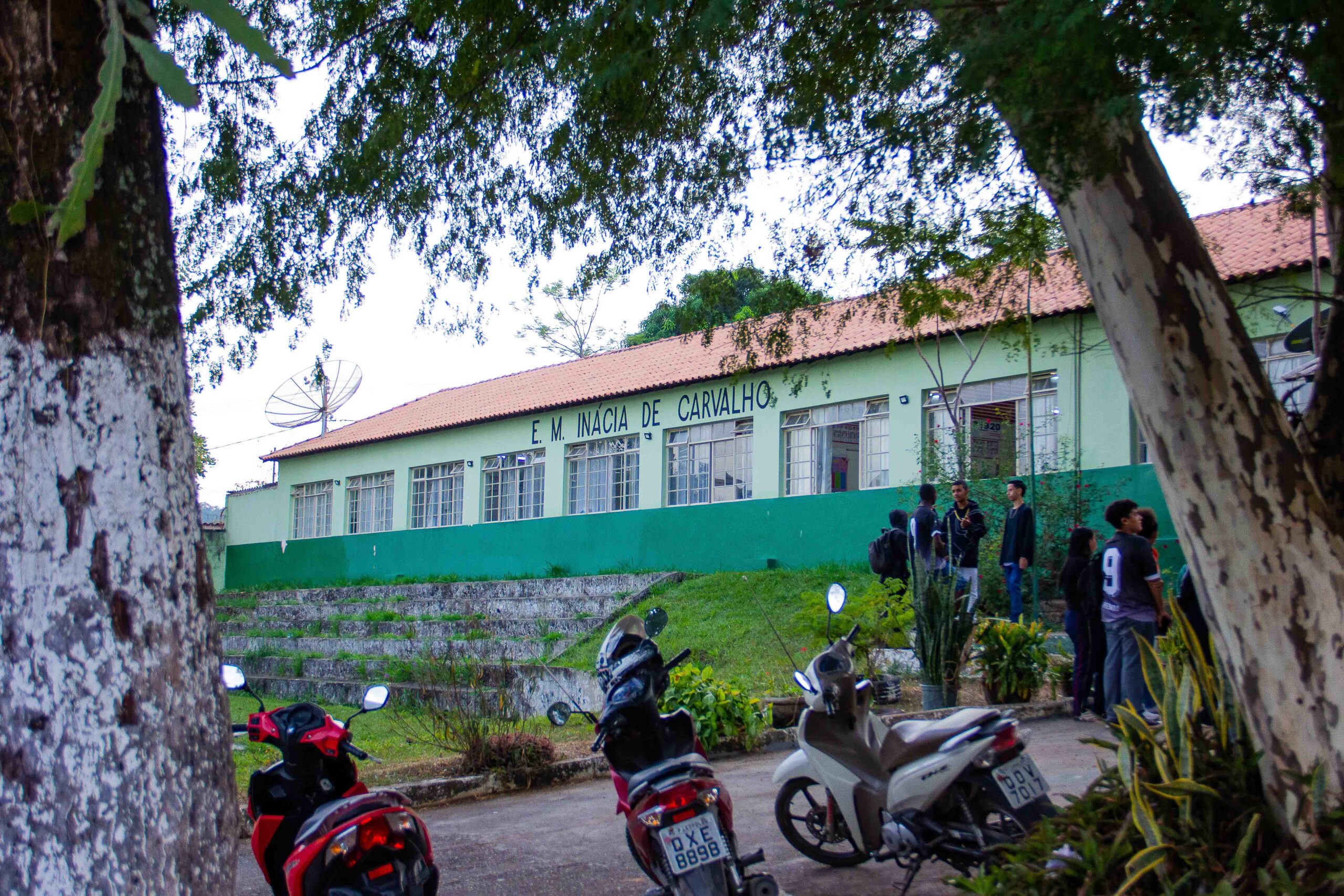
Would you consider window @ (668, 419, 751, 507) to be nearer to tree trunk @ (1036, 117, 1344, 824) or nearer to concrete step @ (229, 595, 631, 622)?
concrete step @ (229, 595, 631, 622)

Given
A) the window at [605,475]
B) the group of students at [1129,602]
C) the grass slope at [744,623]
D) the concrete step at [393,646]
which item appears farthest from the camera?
the window at [605,475]

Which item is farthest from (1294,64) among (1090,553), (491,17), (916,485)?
(916,485)

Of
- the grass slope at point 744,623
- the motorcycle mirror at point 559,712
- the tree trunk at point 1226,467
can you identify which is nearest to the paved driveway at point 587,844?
the motorcycle mirror at point 559,712

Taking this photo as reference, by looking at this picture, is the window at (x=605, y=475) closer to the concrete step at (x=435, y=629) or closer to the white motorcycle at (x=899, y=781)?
the concrete step at (x=435, y=629)

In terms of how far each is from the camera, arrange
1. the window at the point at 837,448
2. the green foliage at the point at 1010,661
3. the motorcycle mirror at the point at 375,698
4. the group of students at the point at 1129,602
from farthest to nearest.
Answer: the window at the point at 837,448
the green foliage at the point at 1010,661
the group of students at the point at 1129,602
the motorcycle mirror at the point at 375,698

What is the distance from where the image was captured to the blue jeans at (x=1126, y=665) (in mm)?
7699

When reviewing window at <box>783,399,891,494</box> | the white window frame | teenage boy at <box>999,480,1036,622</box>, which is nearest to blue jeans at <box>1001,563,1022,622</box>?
teenage boy at <box>999,480,1036,622</box>

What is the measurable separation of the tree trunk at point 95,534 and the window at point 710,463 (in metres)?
18.0

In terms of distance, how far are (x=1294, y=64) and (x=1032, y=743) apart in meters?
5.05

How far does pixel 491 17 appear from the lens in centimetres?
673

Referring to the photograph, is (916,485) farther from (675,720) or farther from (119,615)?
(119,615)

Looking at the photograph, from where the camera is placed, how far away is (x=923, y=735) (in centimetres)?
509

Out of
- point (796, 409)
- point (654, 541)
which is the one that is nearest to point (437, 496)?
point (654, 541)

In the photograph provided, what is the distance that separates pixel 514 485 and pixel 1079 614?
59.5ft
